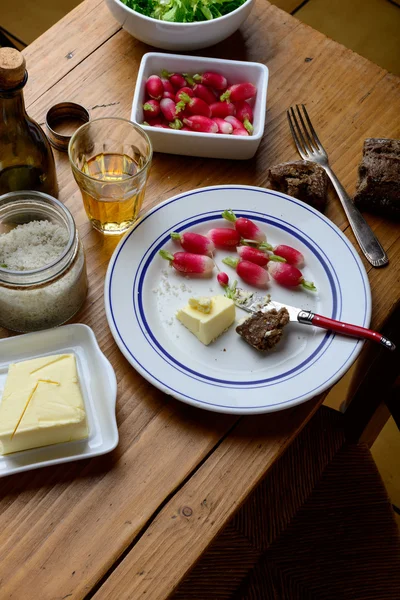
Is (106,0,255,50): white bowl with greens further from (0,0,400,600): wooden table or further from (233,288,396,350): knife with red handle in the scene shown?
(233,288,396,350): knife with red handle

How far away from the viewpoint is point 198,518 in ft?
2.96

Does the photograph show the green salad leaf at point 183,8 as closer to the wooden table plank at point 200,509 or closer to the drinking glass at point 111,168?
the drinking glass at point 111,168

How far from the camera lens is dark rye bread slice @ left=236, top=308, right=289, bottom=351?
40.4 inches

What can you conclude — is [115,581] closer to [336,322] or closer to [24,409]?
[24,409]

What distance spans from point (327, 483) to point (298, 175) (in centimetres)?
60

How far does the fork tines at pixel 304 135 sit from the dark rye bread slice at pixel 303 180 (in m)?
0.07

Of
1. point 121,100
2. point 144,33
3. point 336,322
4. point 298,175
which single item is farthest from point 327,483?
point 144,33

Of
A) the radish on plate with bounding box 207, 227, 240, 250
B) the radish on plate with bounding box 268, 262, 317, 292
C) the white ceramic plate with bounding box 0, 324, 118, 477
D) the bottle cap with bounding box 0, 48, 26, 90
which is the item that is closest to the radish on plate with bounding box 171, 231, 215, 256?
the radish on plate with bounding box 207, 227, 240, 250

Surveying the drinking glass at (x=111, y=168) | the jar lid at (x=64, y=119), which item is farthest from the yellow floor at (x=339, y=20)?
the drinking glass at (x=111, y=168)

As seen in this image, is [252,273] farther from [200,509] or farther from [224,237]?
[200,509]

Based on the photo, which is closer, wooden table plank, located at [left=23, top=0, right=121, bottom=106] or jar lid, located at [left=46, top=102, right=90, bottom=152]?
jar lid, located at [left=46, top=102, right=90, bottom=152]

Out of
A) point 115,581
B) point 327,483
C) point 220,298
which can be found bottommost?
point 327,483

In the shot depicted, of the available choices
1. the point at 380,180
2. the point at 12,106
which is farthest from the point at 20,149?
the point at 380,180

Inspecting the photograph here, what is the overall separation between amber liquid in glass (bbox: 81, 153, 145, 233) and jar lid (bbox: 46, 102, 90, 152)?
0.32ft
